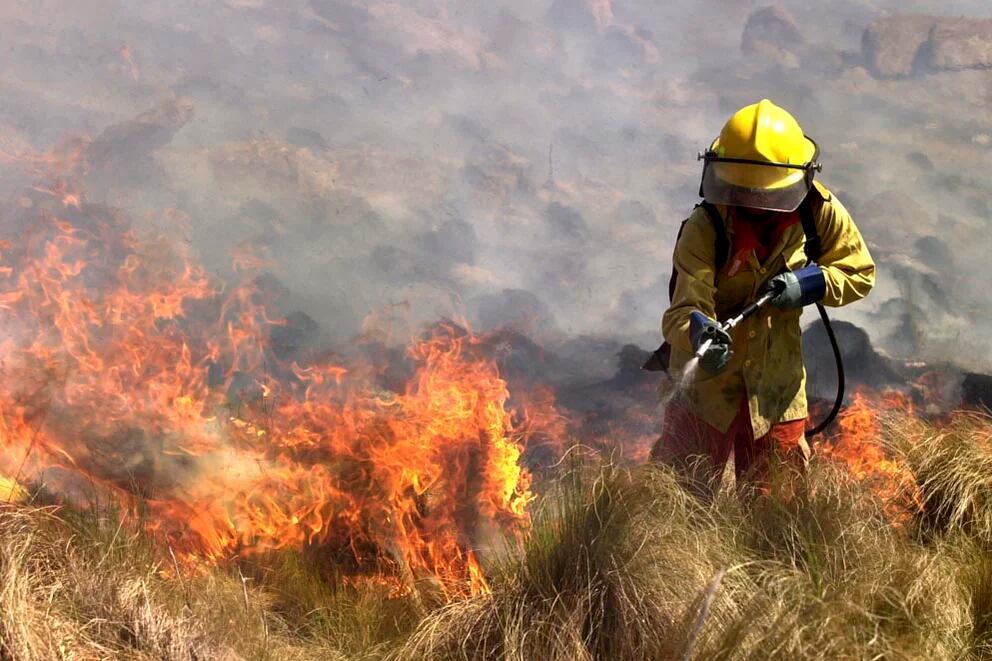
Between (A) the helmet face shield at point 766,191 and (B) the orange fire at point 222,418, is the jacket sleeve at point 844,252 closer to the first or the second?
(A) the helmet face shield at point 766,191

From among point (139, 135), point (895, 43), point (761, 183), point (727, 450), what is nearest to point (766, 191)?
point (761, 183)

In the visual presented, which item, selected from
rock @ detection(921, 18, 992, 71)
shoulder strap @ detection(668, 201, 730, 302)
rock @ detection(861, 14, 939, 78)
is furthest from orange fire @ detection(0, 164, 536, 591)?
rock @ detection(921, 18, 992, 71)

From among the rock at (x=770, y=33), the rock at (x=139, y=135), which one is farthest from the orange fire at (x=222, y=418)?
the rock at (x=770, y=33)

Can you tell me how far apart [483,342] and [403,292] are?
772 millimetres

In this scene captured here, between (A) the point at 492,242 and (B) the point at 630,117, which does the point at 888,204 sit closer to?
(B) the point at 630,117

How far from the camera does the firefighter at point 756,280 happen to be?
3.22 metres

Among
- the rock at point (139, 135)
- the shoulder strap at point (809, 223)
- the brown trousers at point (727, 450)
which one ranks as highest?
the shoulder strap at point (809, 223)

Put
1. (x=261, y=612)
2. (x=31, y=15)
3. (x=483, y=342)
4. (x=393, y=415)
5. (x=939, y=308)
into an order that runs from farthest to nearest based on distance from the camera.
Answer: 1. (x=939, y=308)
2. (x=31, y=15)
3. (x=483, y=342)
4. (x=393, y=415)
5. (x=261, y=612)

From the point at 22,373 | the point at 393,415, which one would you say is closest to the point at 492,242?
the point at 393,415

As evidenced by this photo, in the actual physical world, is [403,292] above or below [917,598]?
below

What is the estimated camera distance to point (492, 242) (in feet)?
23.4

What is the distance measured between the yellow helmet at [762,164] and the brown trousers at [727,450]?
0.78 metres

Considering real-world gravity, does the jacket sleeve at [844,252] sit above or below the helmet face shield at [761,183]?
below

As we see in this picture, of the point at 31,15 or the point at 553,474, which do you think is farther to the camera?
the point at 31,15
